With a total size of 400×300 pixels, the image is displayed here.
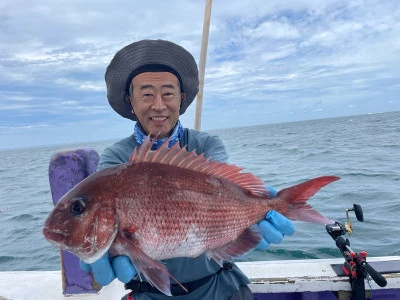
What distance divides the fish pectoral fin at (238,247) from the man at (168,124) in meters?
0.09

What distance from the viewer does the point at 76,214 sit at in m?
2.01

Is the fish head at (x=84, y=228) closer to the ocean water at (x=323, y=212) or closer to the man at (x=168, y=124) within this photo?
the man at (x=168, y=124)

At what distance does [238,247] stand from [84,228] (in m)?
0.99

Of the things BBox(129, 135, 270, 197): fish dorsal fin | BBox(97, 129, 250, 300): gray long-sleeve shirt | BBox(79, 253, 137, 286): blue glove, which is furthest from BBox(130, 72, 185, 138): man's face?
BBox(79, 253, 137, 286): blue glove

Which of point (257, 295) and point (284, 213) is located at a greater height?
point (284, 213)

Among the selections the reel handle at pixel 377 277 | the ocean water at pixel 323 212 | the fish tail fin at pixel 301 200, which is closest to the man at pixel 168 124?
the fish tail fin at pixel 301 200

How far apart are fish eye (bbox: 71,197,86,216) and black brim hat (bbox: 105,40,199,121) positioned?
128 cm

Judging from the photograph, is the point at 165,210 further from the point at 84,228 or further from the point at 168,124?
the point at 168,124

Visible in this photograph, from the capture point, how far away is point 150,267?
6.39ft

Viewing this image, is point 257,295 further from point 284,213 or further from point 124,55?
point 124,55

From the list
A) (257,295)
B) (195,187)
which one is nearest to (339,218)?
(257,295)

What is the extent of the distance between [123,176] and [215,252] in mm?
770

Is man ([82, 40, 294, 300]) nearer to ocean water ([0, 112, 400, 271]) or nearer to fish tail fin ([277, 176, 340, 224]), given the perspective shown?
fish tail fin ([277, 176, 340, 224])

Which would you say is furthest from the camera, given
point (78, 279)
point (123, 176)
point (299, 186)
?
point (78, 279)
